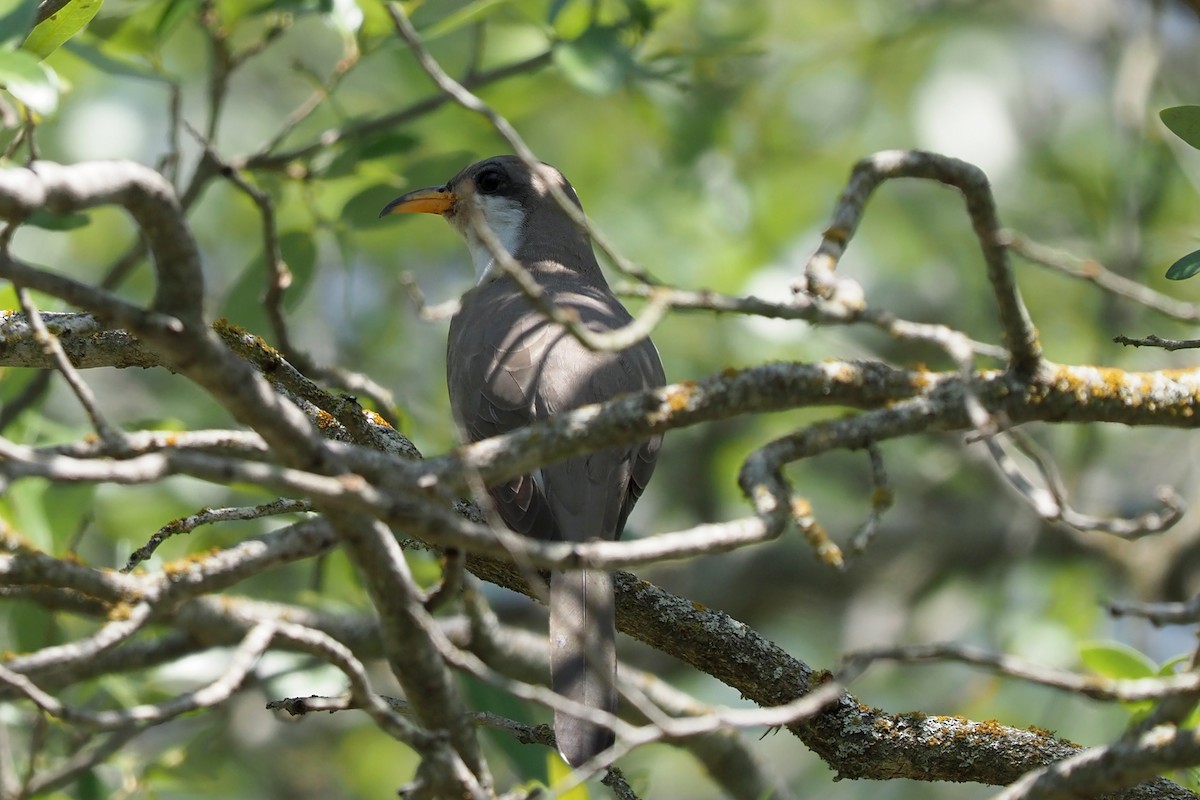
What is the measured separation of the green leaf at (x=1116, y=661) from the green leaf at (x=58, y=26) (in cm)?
324

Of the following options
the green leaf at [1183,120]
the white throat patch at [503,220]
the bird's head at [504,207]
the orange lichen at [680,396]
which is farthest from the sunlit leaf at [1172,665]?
the white throat patch at [503,220]

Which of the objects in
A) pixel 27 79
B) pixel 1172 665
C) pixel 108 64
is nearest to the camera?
pixel 27 79

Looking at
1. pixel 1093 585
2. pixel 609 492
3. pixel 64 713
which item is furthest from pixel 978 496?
pixel 64 713

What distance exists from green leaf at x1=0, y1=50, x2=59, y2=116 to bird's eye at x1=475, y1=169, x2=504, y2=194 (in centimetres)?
383

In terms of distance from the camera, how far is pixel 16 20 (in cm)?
269

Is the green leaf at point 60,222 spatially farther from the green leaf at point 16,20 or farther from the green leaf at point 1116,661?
the green leaf at point 1116,661

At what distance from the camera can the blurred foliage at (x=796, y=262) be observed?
7207mm

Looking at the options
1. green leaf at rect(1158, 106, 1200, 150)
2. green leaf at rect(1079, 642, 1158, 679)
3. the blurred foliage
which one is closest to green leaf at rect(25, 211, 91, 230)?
the blurred foliage

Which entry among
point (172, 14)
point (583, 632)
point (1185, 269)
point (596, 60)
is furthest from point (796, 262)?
point (1185, 269)

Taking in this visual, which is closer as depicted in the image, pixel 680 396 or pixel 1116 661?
pixel 680 396

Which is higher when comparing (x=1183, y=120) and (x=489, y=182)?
(x=1183, y=120)

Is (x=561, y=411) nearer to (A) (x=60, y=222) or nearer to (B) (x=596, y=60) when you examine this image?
(B) (x=596, y=60)

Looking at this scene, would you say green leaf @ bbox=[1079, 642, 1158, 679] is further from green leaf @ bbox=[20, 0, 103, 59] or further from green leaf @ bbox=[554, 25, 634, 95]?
green leaf @ bbox=[20, 0, 103, 59]

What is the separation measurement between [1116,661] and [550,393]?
1.94 m
